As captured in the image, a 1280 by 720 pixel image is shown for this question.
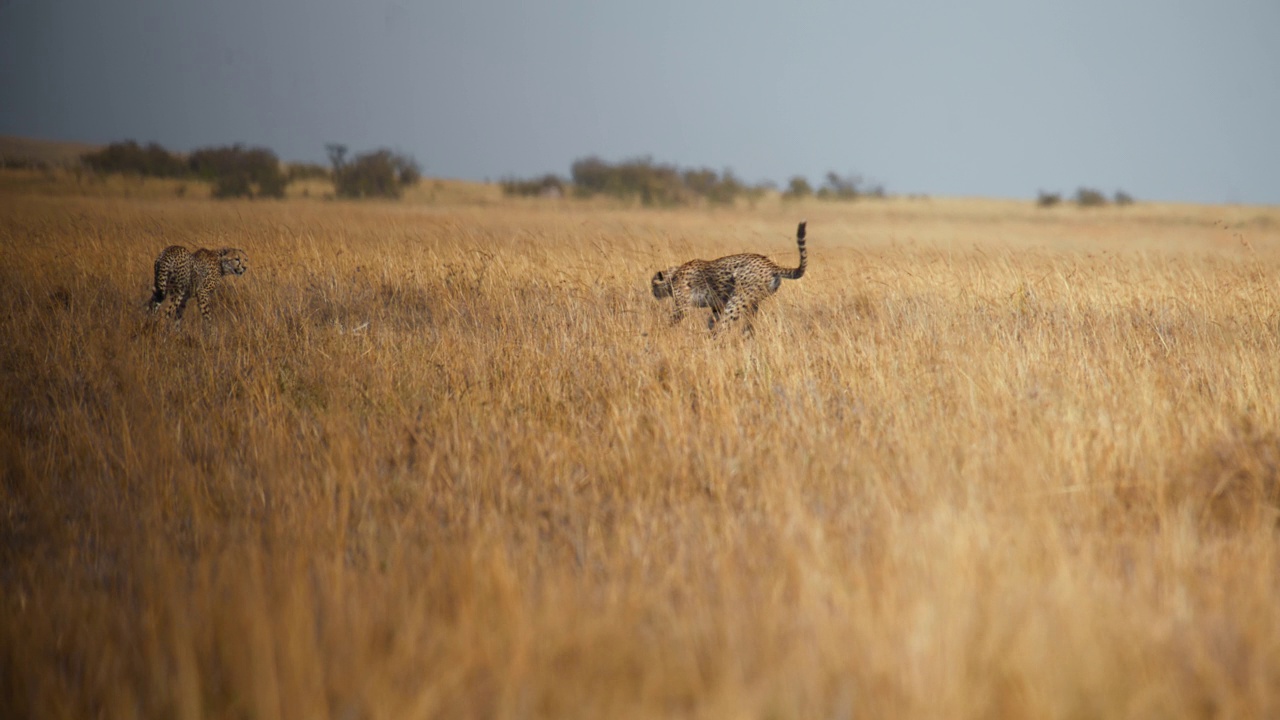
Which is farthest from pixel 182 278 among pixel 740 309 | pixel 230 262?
pixel 740 309

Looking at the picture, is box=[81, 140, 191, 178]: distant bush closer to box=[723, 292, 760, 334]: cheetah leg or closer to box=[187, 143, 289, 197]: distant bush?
box=[187, 143, 289, 197]: distant bush

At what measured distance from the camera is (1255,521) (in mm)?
3033

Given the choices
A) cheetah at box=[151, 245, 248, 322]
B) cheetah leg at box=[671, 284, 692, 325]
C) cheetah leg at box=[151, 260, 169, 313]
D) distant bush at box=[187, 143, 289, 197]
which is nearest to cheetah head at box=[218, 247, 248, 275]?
cheetah at box=[151, 245, 248, 322]

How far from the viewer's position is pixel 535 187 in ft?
142

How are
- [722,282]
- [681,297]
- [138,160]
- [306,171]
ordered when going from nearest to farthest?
[681,297] < [722,282] < [138,160] < [306,171]

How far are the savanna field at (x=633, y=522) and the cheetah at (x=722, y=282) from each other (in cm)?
104

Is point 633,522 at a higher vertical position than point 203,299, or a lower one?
lower

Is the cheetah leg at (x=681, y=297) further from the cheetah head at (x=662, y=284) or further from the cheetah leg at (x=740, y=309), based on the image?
the cheetah leg at (x=740, y=309)

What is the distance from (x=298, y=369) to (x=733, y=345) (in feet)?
9.73

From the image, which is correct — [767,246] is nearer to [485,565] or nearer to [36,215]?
[36,215]

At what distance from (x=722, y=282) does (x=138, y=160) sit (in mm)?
33224

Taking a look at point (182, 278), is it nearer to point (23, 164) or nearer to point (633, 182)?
point (23, 164)

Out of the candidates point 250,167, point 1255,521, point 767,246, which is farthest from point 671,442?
point 250,167

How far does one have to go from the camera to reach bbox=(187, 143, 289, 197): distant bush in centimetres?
3167
